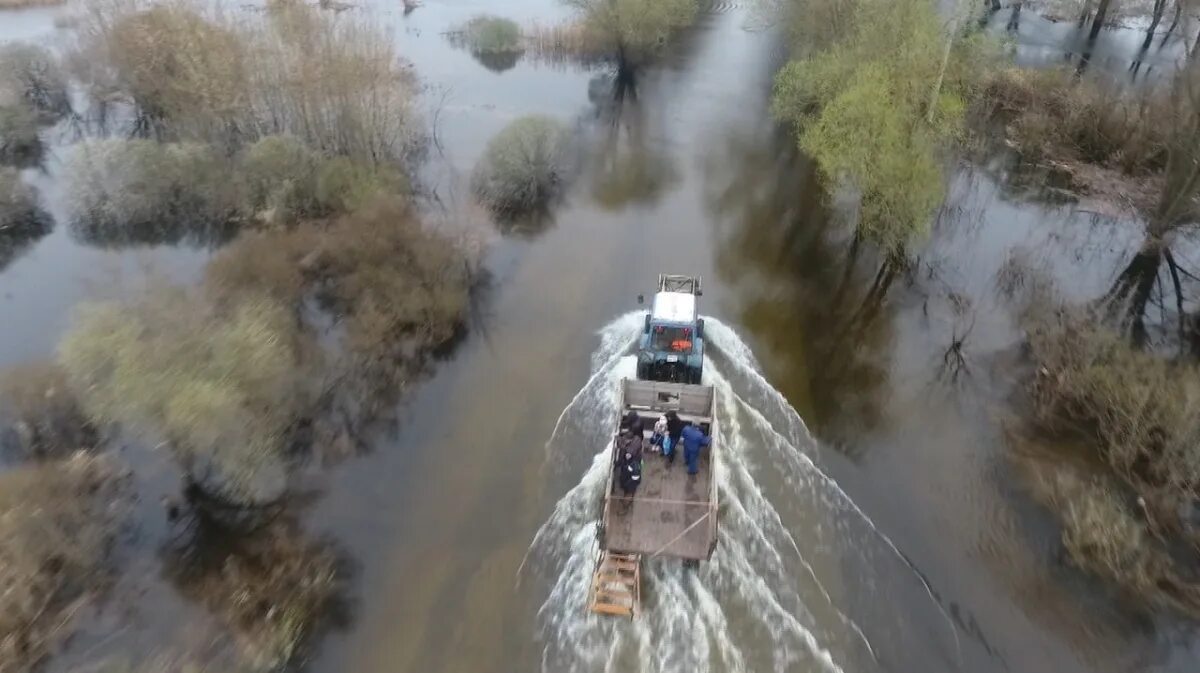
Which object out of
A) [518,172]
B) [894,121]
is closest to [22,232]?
[518,172]

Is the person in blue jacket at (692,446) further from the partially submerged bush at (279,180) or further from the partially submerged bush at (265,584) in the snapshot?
the partially submerged bush at (279,180)

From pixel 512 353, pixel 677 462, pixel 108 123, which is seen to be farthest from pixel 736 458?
pixel 108 123

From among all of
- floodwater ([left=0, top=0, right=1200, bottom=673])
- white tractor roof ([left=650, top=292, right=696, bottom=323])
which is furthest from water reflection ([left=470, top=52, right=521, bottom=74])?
white tractor roof ([left=650, top=292, right=696, bottom=323])

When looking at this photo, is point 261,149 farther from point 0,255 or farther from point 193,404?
point 193,404

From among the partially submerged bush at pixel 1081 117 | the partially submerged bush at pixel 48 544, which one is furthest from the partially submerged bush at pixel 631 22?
the partially submerged bush at pixel 48 544

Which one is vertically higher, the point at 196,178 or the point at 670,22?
the point at 670,22

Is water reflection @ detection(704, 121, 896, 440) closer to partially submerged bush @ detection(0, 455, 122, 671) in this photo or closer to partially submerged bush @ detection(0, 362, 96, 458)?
partially submerged bush @ detection(0, 455, 122, 671)
